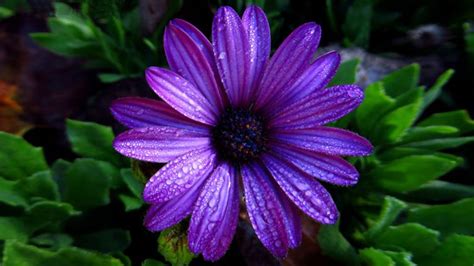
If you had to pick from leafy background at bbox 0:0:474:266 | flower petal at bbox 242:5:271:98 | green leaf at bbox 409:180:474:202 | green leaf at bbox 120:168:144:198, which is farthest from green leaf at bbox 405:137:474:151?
green leaf at bbox 120:168:144:198

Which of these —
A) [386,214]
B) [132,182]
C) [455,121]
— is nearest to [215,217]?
[132,182]

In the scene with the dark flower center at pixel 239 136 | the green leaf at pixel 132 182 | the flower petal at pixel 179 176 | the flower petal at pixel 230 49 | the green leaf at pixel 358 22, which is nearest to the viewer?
the flower petal at pixel 179 176

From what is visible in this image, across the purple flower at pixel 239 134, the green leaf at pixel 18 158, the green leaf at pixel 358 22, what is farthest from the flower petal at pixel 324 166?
the green leaf at pixel 358 22

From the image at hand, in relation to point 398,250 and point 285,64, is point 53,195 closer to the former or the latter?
point 285,64

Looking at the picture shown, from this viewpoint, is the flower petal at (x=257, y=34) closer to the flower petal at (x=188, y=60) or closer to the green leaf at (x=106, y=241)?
the flower petal at (x=188, y=60)

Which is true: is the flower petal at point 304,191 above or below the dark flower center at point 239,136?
below

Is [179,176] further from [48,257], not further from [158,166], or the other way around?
[48,257]
